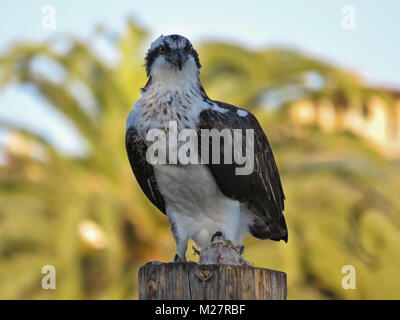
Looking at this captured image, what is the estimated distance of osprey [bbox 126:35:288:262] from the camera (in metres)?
5.50

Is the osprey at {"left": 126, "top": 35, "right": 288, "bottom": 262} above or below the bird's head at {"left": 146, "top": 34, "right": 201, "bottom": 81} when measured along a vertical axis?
below

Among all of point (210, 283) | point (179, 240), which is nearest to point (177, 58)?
point (179, 240)

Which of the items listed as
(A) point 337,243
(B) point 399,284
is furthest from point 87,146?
(B) point 399,284

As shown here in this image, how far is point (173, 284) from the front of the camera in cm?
455

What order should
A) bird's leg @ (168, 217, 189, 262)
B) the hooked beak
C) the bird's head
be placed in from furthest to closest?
bird's leg @ (168, 217, 189, 262)
the bird's head
the hooked beak

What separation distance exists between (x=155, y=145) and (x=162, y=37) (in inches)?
34.8

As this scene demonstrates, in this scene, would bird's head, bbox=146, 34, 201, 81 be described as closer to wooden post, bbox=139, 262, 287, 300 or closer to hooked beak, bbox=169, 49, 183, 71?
hooked beak, bbox=169, 49, 183, 71

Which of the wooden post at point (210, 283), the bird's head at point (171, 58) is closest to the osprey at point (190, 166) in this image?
the bird's head at point (171, 58)

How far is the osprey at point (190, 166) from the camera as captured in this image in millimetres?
5500

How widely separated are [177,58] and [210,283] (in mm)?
1847

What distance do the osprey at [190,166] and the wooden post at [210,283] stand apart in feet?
3.16

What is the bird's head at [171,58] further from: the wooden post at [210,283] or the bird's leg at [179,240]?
the wooden post at [210,283]

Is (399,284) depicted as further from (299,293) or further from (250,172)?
(250,172)

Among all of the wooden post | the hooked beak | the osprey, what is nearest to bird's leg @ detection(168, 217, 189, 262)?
the osprey
